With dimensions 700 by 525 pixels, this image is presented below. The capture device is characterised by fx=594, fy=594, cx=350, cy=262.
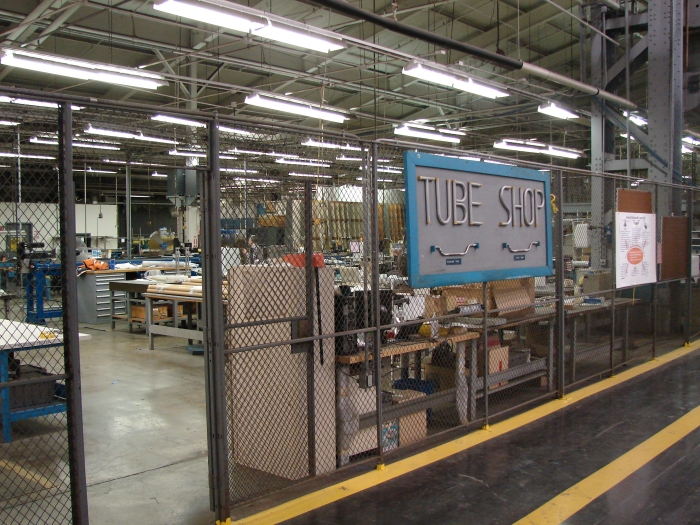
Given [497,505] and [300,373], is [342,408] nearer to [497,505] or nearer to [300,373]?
[300,373]

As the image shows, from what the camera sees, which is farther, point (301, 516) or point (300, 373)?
point (300, 373)

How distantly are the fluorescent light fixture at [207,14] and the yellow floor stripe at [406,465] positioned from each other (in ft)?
16.4

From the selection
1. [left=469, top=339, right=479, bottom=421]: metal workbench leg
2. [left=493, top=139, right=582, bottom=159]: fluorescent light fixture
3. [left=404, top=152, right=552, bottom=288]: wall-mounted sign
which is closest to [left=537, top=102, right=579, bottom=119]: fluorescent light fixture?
[left=493, top=139, right=582, bottom=159]: fluorescent light fixture

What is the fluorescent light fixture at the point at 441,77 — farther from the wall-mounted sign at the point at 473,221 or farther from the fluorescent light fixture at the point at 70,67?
the fluorescent light fixture at the point at 70,67

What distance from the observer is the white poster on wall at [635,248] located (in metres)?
7.40

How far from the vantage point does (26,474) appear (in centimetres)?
472

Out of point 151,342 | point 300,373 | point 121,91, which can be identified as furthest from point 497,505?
point 121,91

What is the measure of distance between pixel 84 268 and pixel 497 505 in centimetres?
1108

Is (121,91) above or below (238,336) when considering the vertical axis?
above

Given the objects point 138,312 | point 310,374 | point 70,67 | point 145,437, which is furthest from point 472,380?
point 138,312

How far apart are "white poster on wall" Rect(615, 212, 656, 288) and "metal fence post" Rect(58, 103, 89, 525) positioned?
6.34m

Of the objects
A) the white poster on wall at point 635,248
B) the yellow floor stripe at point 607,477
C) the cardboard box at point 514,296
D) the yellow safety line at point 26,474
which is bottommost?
the yellow safety line at point 26,474

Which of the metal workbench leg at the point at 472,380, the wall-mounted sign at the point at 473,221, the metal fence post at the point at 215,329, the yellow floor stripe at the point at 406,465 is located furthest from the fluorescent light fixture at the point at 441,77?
the metal fence post at the point at 215,329

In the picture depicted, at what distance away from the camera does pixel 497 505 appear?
4.03 metres
